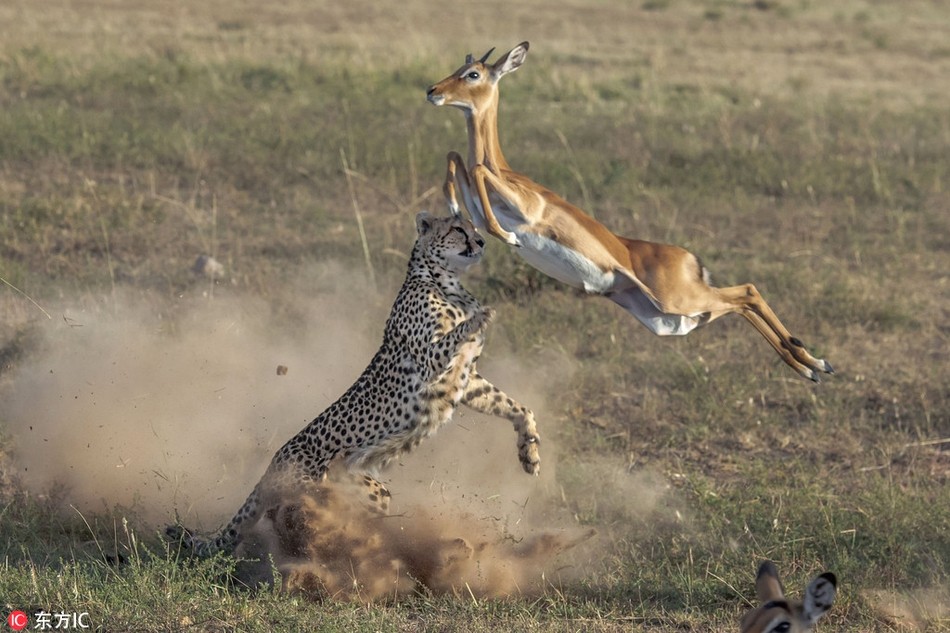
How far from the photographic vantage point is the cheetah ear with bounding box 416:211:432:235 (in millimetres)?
5852

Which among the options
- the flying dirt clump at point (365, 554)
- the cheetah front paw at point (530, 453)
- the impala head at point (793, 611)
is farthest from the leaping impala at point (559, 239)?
the impala head at point (793, 611)

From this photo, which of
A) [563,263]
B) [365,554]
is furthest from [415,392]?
[563,263]

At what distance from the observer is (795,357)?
19.5ft

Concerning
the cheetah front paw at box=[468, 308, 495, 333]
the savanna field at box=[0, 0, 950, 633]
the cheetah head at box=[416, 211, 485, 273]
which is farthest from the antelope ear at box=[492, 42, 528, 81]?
the savanna field at box=[0, 0, 950, 633]

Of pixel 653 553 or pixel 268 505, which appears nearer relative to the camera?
pixel 268 505

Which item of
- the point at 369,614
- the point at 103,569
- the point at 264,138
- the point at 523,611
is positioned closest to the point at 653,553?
the point at 523,611

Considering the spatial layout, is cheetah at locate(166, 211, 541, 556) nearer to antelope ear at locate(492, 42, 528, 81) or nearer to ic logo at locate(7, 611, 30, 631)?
antelope ear at locate(492, 42, 528, 81)

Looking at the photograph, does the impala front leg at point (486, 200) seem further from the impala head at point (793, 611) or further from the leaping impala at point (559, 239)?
the impala head at point (793, 611)

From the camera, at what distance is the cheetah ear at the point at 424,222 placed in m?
5.85

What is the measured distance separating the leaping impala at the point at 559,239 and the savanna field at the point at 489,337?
1.09 meters

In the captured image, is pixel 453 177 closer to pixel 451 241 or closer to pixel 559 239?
pixel 451 241

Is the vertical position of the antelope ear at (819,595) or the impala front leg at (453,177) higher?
the impala front leg at (453,177)

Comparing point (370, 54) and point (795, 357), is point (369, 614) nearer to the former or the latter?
point (795, 357)

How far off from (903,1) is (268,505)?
2760 centimetres
